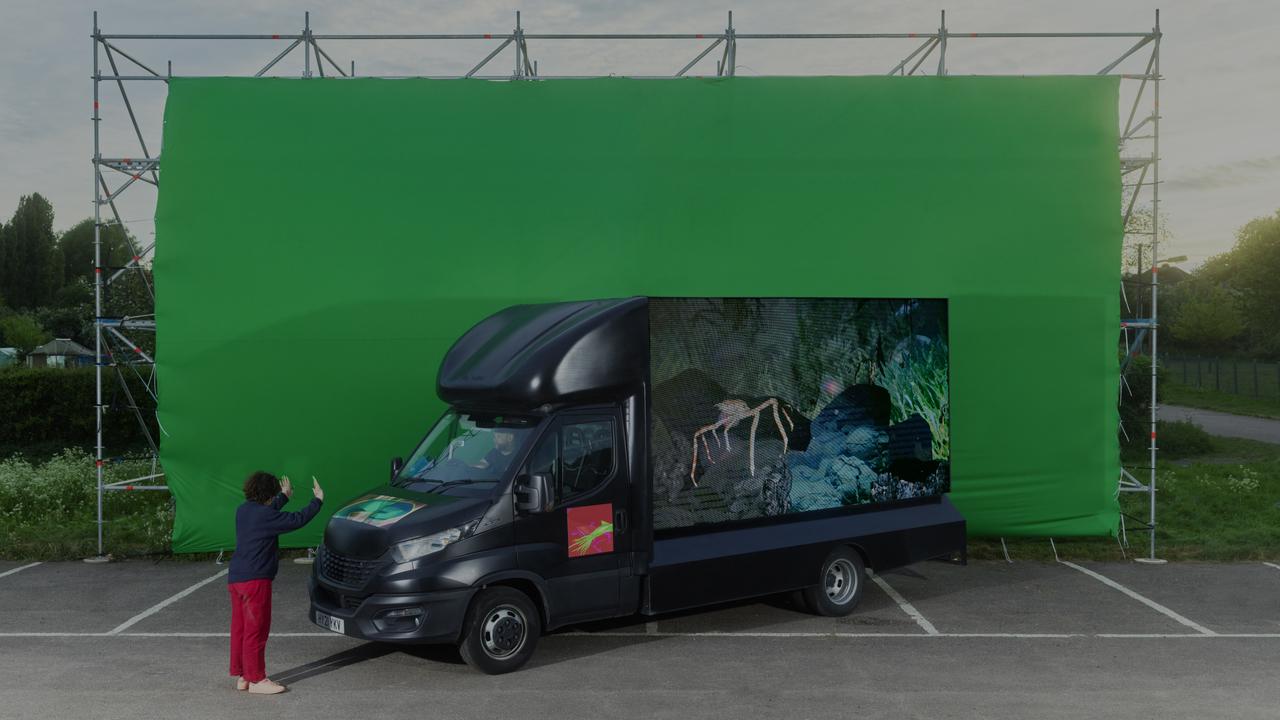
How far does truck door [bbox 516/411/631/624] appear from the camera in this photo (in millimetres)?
7762

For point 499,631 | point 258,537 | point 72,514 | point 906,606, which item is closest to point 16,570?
point 72,514

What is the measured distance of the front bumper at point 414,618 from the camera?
7.29 meters

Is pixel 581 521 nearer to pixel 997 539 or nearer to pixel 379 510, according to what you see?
pixel 379 510

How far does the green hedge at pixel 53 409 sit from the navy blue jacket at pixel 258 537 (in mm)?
16747

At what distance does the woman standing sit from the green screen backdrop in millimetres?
4603

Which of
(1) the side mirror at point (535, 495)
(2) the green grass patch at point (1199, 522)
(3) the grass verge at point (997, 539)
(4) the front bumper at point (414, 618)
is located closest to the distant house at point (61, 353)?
(3) the grass verge at point (997, 539)

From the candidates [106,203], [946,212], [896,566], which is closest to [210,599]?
[106,203]

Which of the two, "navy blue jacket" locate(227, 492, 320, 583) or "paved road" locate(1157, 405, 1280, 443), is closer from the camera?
"navy blue jacket" locate(227, 492, 320, 583)

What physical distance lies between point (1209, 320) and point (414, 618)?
4723cm

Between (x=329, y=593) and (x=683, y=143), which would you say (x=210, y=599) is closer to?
(x=329, y=593)

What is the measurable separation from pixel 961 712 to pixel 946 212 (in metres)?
6.80

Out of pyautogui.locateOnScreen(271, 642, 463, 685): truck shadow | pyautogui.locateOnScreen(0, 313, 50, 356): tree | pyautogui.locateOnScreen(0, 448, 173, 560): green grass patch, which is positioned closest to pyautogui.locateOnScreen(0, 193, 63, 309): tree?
pyautogui.locateOnScreen(0, 313, 50, 356): tree

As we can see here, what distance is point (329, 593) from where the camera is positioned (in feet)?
25.7

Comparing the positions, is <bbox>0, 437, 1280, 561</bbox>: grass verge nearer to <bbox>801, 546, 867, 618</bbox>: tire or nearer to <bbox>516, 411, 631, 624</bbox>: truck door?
<bbox>801, 546, 867, 618</bbox>: tire
